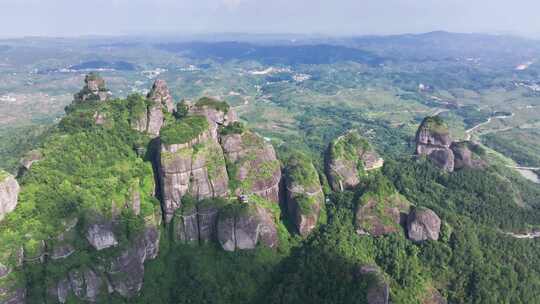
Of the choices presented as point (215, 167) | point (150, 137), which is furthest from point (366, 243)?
point (150, 137)

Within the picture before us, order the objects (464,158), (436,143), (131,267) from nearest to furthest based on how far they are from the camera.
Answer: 1. (131,267)
2. (464,158)
3. (436,143)

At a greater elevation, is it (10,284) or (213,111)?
(213,111)

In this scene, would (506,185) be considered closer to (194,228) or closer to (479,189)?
(479,189)

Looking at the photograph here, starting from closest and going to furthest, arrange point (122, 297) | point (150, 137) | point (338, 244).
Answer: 1. point (122, 297)
2. point (338, 244)
3. point (150, 137)

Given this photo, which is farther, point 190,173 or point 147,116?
point 147,116

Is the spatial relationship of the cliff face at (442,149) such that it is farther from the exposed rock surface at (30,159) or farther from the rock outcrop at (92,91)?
the exposed rock surface at (30,159)

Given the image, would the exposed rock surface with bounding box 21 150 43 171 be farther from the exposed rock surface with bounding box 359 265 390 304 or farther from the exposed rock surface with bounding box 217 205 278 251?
the exposed rock surface with bounding box 359 265 390 304

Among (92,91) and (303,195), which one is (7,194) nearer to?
(303,195)

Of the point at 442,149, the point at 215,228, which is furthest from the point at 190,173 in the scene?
the point at 442,149
